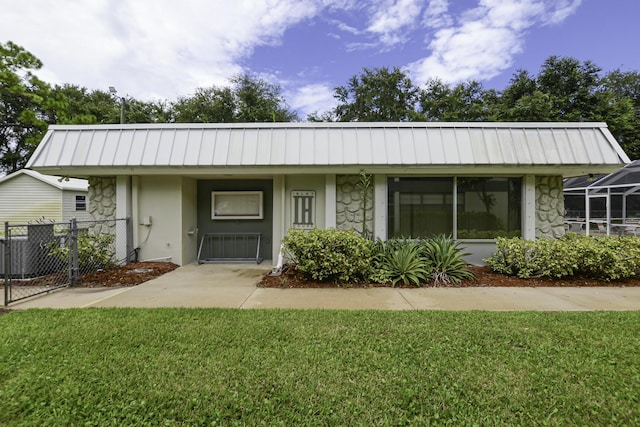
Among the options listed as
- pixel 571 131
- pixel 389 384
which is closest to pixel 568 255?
pixel 571 131

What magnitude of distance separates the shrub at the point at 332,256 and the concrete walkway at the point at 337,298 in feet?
1.37

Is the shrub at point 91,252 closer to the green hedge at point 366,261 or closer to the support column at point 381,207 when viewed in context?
the green hedge at point 366,261

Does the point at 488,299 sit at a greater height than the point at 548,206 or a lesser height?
lesser

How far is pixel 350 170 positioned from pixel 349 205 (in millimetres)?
Answer: 898

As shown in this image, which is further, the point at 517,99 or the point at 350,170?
the point at 517,99

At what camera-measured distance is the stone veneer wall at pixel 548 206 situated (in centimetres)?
704

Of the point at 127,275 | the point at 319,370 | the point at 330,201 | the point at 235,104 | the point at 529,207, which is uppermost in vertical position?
the point at 235,104

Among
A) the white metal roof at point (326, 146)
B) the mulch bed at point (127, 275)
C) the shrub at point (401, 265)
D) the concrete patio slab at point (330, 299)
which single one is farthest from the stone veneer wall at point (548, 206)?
the mulch bed at point (127, 275)

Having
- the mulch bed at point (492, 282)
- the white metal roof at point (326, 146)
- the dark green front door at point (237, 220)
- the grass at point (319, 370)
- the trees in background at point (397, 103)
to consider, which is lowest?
the grass at point (319, 370)

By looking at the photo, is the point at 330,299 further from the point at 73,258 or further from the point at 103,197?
the point at 103,197

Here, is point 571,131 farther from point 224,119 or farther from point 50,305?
point 224,119

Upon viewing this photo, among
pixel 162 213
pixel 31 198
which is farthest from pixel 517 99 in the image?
pixel 31 198

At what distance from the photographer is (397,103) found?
967 inches

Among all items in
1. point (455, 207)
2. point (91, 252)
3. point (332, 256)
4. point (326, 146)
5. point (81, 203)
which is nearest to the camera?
point (332, 256)
